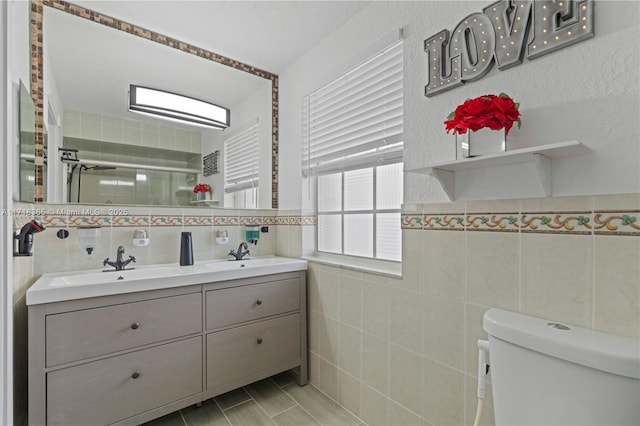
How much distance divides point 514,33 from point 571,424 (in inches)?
48.8

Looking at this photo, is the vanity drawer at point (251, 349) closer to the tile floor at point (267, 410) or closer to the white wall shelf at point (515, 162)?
the tile floor at point (267, 410)

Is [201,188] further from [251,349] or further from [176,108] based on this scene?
[251,349]

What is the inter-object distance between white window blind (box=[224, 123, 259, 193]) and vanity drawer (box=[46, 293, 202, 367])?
92 cm

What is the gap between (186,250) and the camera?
1938 mm

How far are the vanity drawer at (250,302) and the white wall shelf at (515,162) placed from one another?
1155mm

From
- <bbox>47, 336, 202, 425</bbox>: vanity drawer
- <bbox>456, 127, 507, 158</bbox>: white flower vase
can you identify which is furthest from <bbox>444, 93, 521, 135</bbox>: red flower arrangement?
<bbox>47, 336, 202, 425</bbox>: vanity drawer

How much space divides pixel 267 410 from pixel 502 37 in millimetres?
2116

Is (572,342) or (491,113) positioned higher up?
(491,113)

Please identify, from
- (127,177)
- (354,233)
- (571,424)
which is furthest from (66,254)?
(571,424)

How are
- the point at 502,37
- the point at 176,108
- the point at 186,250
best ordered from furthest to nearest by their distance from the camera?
the point at 176,108, the point at 186,250, the point at 502,37

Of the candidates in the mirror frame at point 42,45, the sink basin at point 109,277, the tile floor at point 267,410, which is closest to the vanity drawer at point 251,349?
the tile floor at point 267,410

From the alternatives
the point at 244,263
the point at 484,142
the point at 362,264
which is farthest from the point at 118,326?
the point at 484,142

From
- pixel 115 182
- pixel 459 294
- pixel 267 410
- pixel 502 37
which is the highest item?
pixel 502 37

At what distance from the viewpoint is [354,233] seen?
195 centimetres
